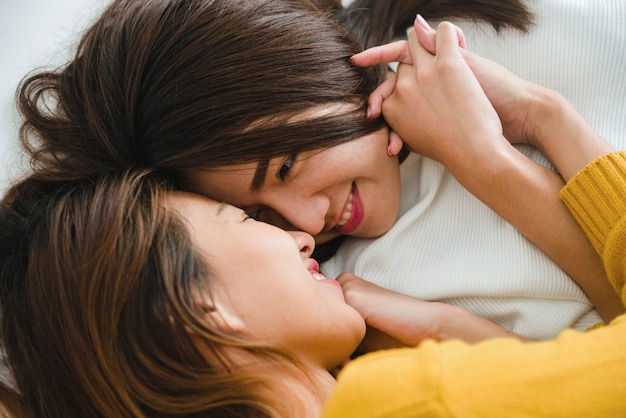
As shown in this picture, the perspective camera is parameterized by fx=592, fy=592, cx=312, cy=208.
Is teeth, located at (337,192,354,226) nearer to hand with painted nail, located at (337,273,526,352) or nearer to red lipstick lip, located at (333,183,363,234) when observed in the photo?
red lipstick lip, located at (333,183,363,234)

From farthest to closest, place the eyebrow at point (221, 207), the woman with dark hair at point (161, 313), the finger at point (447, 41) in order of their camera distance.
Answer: the finger at point (447, 41)
the eyebrow at point (221, 207)
the woman with dark hair at point (161, 313)

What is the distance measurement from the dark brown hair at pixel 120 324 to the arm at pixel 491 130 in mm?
438

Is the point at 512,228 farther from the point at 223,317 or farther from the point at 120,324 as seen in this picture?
the point at 120,324

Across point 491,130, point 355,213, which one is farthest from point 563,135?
point 355,213

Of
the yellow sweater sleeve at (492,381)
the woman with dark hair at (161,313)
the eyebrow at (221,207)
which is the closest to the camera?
the yellow sweater sleeve at (492,381)

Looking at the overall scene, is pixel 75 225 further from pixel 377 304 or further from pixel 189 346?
pixel 377 304

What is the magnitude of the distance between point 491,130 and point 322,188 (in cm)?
30

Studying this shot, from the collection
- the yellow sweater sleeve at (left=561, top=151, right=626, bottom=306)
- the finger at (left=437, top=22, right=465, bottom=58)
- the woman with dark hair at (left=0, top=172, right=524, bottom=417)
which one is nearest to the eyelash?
the woman with dark hair at (left=0, top=172, right=524, bottom=417)

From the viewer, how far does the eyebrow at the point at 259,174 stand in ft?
3.07

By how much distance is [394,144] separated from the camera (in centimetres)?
106

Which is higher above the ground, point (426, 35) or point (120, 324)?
point (426, 35)

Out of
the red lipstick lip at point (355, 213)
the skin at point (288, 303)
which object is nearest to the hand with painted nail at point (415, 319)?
the skin at point (288, 303)

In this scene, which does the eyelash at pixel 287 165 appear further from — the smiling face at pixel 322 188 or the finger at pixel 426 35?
the finger at pixel 426 35

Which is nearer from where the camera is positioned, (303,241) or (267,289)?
(267,289)
